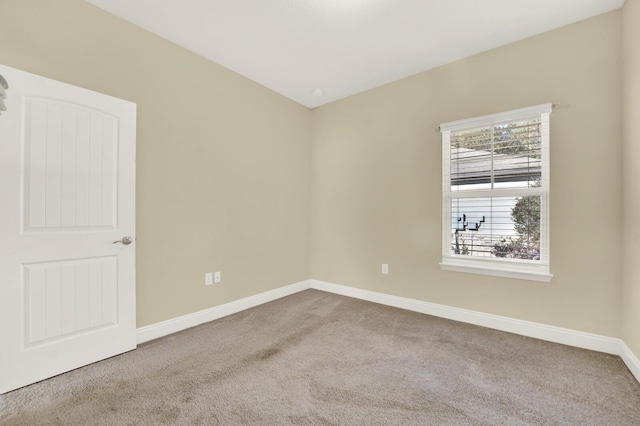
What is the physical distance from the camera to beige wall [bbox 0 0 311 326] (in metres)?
2.05

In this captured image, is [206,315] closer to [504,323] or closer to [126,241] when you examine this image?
[126,241]

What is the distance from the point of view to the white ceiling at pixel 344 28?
7.12 feet

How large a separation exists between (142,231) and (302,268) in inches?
86.7

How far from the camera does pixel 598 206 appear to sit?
2.25m

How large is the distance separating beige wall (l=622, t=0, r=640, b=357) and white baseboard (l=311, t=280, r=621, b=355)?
191 mm

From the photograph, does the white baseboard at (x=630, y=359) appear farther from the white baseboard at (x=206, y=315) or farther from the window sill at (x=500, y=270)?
the white baseboard at (x=206, y=315)

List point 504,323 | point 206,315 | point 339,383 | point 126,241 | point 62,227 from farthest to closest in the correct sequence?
point 206,315 < point 504,323 < point 126,241 < point 62,227 < point 339,383

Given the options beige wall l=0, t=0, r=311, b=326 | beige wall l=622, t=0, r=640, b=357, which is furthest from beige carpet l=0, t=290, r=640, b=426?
beige wall l=0, t=0, r=311, b=326

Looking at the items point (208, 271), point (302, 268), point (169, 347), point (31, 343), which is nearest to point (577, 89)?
point (302, 268)

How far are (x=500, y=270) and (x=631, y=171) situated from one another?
1.20 metres

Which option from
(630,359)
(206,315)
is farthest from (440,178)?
(206,315)

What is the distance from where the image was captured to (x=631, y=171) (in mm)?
2012

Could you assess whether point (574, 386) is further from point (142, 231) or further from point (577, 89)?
point (142, 231)

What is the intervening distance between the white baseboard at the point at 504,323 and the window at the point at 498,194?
0.44 meters
